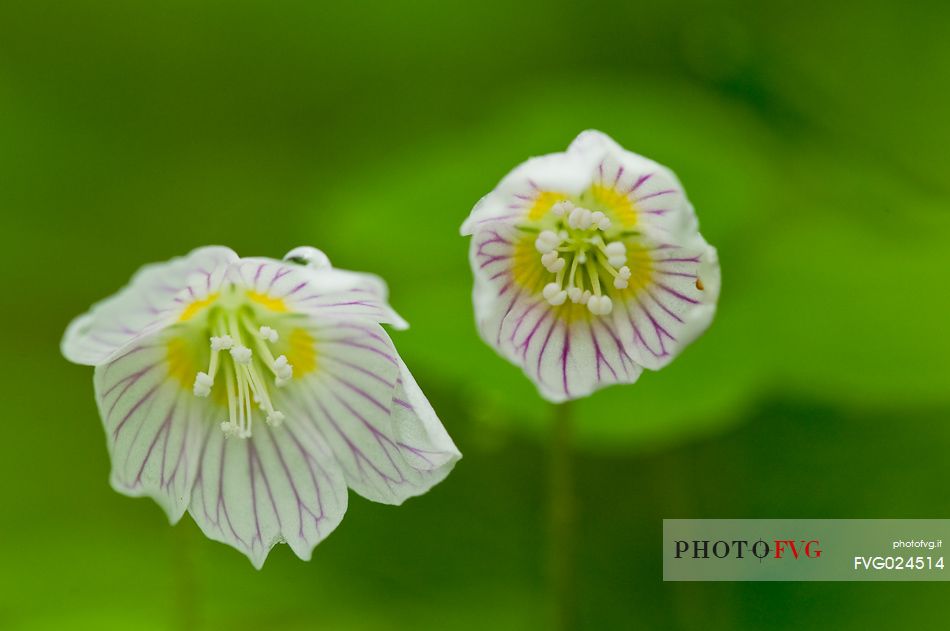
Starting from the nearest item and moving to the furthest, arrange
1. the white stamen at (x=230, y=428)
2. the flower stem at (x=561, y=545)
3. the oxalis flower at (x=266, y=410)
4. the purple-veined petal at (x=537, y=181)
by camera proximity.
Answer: the purple-veined petal at (x=537, y=181), the oxalis flower at (x=266, y=410), the white stamen at (x=230, y=428), the flower stem at (x=561, y=545)

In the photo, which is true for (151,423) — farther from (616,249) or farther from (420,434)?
(616,249)

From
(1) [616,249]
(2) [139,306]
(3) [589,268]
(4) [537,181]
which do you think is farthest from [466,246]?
(2) [139,306]

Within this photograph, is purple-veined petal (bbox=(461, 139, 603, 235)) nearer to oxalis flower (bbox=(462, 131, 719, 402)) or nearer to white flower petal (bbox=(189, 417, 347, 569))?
oxalis flower (bbox=(462, 131, 719, 402))

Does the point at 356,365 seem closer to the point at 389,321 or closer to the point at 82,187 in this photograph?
the point at 389,321

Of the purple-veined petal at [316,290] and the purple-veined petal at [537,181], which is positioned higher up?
the purple-veined petal at [537,181]

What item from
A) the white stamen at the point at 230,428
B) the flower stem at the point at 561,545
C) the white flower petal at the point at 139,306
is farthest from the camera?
the flower stem at the point at 561,545

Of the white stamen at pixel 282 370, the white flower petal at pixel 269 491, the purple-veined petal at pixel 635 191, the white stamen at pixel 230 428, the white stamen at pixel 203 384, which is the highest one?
the purple-veined petal at pixel 635 191

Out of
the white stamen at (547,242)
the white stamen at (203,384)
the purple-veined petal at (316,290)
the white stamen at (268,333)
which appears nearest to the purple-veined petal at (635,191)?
the white stamen at (547,242)

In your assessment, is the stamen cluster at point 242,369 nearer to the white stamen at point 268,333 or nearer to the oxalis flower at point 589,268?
the white stamen at point 268,333

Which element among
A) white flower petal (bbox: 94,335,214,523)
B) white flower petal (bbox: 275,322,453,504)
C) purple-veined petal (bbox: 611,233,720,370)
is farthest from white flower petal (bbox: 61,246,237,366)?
purple-veined petal (bbox: 611,233,720,370)
